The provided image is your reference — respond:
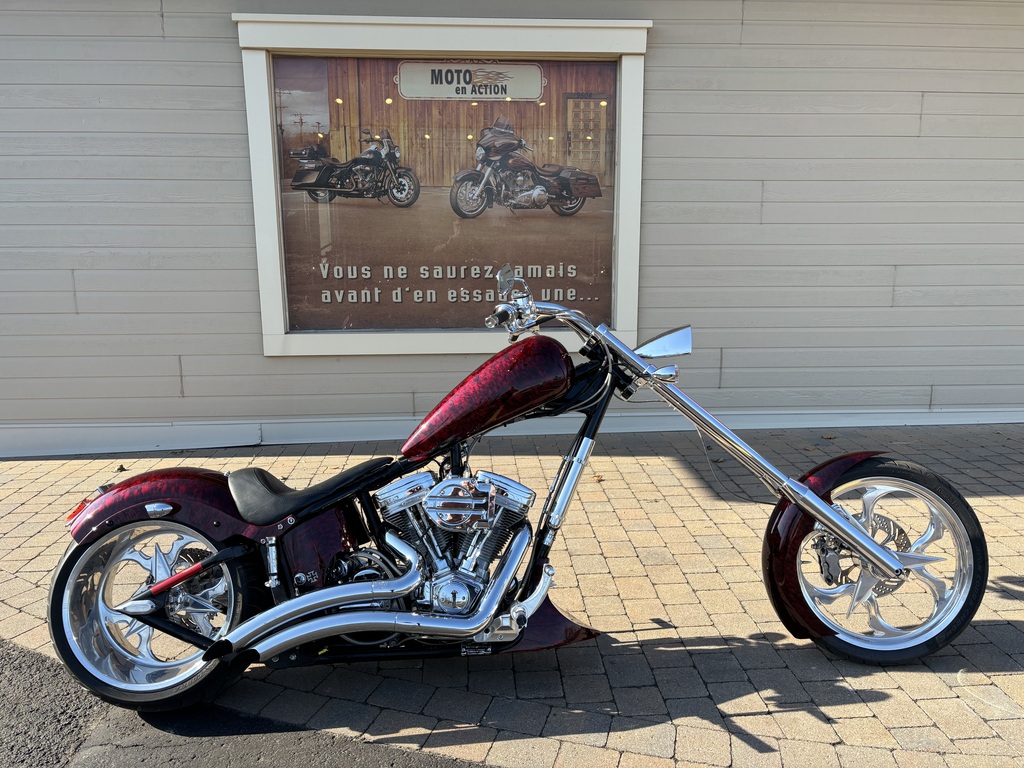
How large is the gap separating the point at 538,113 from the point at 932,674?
14.9ft

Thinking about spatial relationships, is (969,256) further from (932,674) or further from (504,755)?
(504,755)

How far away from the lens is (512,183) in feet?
18.5

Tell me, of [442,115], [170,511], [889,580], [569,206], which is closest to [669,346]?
[889,580]

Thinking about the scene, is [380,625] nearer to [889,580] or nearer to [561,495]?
[561,495]

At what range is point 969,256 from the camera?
583cm

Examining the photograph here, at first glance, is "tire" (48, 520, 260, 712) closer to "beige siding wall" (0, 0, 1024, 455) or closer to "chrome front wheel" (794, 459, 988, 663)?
"chrome front wheel" (794, 459, 988, 663)

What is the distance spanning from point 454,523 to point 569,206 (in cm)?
386

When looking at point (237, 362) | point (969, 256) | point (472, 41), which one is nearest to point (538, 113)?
point (472, 41)

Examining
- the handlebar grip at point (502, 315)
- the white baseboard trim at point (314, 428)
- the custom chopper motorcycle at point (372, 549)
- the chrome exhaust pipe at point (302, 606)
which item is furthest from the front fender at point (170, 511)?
the white baseboard trim at point (314, 428)

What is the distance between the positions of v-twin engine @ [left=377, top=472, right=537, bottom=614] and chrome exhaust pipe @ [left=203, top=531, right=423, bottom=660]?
112mm

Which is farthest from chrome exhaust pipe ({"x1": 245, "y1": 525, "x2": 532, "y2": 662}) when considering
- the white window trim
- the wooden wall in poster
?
the wooden wall in poster

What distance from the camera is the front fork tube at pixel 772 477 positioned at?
2.51 metres

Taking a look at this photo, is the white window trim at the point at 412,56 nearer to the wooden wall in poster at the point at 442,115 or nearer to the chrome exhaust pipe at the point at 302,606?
the wooden wall in poster at the point at 442,115

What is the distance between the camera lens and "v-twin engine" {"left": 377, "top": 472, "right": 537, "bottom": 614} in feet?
7.86
